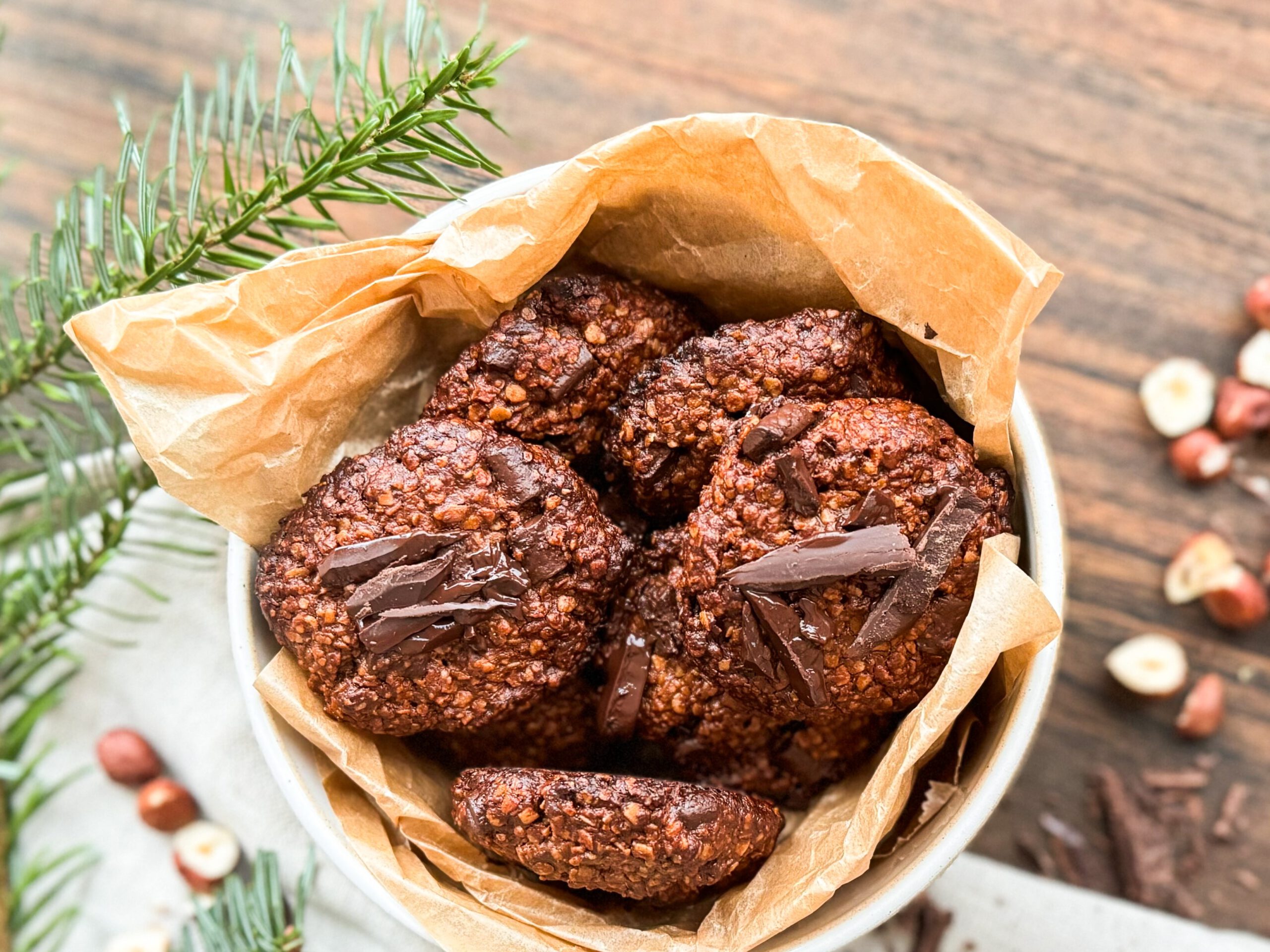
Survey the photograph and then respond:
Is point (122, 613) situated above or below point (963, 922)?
above

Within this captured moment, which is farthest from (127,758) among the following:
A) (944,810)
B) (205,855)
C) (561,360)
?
(944,810)

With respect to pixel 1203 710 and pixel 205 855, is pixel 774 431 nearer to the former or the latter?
pixel 1203 710

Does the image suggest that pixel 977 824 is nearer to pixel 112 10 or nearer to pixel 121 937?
pixel 121 937

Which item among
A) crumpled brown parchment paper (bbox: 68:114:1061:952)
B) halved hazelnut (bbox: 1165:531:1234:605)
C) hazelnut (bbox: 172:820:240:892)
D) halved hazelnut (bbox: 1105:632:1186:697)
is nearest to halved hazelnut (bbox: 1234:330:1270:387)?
halved hazelnut (bbox: 1165:531:1234:605)

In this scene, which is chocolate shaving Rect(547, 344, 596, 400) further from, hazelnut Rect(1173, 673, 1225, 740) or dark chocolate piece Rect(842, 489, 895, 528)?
hazelnut Rect(1173, 673, 1225, 740)

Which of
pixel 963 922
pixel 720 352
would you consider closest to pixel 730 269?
pixel 720 352

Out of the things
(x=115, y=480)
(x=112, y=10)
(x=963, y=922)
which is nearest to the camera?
(x=115, y=480)

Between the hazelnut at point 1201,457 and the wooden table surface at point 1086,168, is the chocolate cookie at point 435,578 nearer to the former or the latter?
the wooden table surface at point 1086,168
